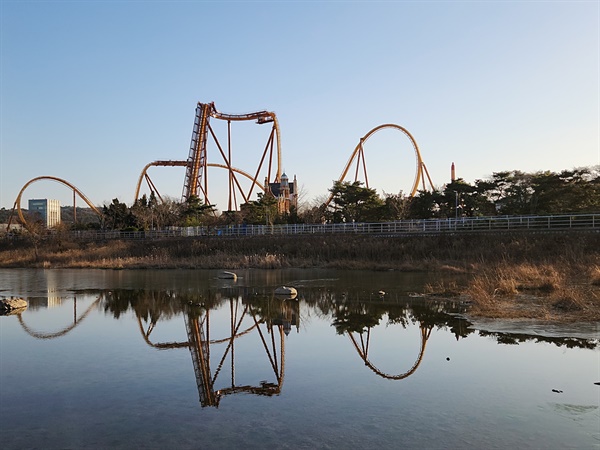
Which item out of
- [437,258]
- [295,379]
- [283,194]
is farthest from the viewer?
[283,194]

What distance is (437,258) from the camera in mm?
28812

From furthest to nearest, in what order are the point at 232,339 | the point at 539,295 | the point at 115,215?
the point at 115,215 < the point at 539,295 < the point at 232,339

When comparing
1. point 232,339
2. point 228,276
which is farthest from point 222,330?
point 228,276

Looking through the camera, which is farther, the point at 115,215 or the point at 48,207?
the point at 48,207

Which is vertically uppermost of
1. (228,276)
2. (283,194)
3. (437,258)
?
(283,194)

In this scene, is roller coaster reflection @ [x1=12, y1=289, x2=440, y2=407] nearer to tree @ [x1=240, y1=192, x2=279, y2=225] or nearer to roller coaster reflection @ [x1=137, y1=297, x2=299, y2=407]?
roller coaster reflection @ [x1=137, y1=297, x2=299, y2=407]

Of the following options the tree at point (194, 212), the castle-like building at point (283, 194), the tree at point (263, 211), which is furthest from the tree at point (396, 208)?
the tree at point (194, 212)

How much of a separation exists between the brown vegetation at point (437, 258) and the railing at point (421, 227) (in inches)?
65.5

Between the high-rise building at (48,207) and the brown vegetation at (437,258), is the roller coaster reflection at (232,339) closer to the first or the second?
the brown vegetation at (437,258)

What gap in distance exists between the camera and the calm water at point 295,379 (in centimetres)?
572

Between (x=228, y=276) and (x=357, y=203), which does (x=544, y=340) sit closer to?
(x=228, y=276)

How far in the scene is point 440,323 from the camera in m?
12.3

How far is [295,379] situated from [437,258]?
22127 mm

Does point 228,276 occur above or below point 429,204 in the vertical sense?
below
